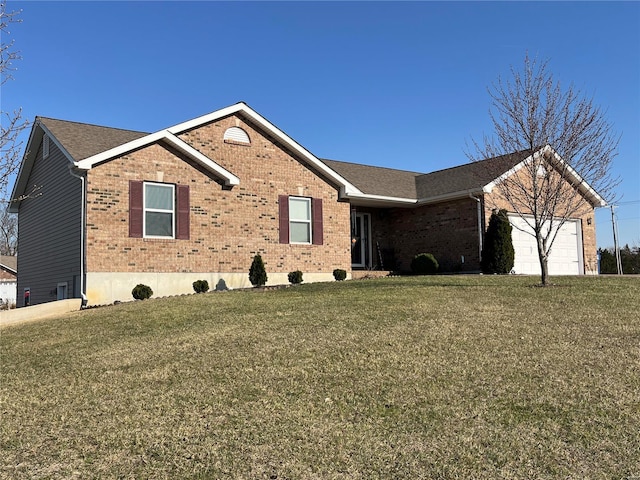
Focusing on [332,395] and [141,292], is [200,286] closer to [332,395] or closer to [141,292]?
[141,292]

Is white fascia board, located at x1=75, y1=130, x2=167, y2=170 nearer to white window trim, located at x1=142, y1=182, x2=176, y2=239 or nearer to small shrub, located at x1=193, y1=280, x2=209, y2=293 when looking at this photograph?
white window trim, located at x1=142, y1=182, x2=176, y2=239

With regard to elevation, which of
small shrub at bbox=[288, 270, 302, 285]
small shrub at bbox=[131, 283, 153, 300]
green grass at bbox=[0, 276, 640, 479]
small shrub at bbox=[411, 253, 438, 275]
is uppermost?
small shrub at bbox=[411, 253, 438, 275]

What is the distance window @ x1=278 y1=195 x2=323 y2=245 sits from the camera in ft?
56.9

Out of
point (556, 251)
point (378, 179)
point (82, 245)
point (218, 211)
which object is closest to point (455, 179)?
point (378, 179)

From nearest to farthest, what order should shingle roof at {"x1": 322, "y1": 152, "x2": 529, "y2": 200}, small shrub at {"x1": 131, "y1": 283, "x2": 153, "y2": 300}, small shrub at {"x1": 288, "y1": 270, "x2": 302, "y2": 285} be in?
small shrub at {"x1": 131, "y1": 283, "x2": 153, "y2": 300}
small shrub at {"x1": 288, "y1": 270, "x2": 302, "y2": 285}
shingle roof at {"x1": 322, "y1": 152, "x2": 529, "y2": 200}

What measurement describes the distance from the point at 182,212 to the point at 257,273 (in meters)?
2.61

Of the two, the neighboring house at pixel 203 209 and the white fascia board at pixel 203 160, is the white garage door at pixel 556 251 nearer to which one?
the neighboring house at pixel 203 209

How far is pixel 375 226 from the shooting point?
22578 millimetres

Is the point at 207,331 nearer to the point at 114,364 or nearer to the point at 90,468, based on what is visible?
the point at 114,364

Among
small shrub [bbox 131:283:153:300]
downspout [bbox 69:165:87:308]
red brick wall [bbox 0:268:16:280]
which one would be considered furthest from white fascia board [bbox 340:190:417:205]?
red brick wall [bbox 0:268:16:280]

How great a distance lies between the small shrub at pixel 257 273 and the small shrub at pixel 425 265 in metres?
6.40

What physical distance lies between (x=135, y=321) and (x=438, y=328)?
17.5 ft

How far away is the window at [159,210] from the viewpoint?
14.9m

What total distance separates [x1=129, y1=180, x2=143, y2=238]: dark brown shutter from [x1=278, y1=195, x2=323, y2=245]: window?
434cm
